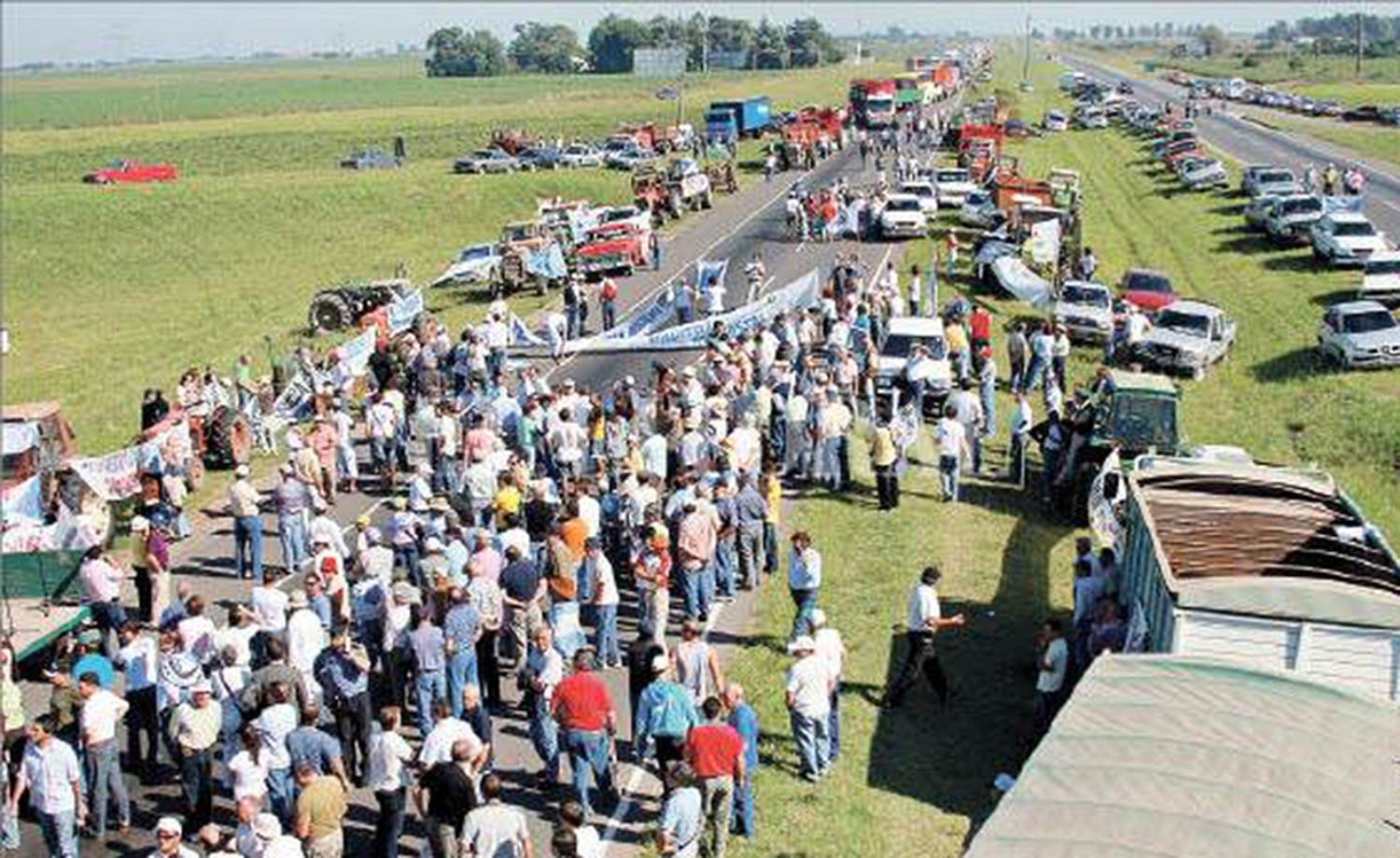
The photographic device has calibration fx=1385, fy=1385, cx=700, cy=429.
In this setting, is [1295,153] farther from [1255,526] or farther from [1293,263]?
[1255,526]

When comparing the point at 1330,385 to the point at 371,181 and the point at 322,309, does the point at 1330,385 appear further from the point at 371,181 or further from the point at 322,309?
the point at 371,181

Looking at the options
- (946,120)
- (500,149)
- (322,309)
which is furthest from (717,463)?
(946,120)

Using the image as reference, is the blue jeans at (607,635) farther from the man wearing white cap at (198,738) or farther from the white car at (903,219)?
the white car at (903,219)

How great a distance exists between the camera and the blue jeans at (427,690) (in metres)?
12.8

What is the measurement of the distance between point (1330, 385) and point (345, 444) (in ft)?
68.4

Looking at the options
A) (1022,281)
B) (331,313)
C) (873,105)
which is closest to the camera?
(1022,281)

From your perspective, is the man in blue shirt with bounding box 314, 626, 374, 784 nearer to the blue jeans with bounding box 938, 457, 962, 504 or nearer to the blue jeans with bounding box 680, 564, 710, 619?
the blue jeans with bounding box 680, 564, 710, 619

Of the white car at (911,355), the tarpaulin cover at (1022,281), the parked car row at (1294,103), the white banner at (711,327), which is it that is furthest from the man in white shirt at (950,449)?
the parked car row at (1294,103)

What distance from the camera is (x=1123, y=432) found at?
20.7 metres

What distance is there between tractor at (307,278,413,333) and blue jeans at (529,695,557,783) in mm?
25332

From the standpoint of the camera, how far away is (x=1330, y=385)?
29875 millimetres

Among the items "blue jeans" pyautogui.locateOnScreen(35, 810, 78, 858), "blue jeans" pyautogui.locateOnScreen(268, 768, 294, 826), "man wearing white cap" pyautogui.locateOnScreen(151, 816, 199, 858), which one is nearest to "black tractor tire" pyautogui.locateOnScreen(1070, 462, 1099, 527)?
"blue jeans" pyautogui.locateOnScreen(268, 768, 294, 826)

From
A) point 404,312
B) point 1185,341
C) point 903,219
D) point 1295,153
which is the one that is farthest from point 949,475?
point 1295,153

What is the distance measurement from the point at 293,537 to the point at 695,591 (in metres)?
5.98
